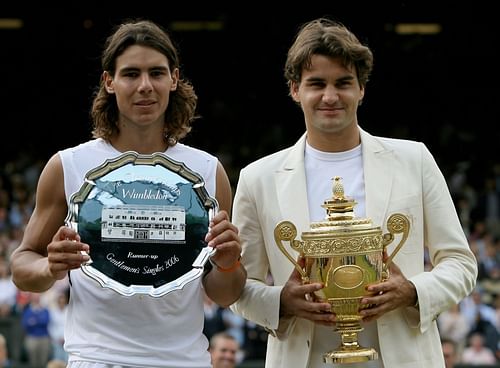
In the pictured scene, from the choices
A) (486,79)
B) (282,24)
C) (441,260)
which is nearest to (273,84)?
(282,24)

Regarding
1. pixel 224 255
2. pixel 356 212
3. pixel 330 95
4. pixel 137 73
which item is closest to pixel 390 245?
pixel 356 212

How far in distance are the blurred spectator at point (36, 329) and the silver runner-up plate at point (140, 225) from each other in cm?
829

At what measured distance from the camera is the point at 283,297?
154 inches

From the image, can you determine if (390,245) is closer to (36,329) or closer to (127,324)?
(127,324)

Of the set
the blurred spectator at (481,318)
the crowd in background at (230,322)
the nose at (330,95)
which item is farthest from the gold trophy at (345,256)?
the blurred spectator at (481,318)

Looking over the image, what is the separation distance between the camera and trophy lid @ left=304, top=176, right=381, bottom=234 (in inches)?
149

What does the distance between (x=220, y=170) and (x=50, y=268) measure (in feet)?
2.22

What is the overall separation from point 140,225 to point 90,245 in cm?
16

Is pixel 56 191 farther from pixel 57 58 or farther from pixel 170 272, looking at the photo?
pixel 57 58

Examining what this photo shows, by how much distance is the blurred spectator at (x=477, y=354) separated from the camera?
11.4 m

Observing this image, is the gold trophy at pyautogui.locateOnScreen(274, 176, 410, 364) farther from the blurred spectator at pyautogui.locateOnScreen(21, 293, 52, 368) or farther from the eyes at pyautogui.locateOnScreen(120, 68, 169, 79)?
the blurred spectator at pyautogui.locateOnScreen(21, 293, 52, 368)

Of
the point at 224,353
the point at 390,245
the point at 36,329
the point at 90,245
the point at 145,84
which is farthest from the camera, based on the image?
the point at 36,329

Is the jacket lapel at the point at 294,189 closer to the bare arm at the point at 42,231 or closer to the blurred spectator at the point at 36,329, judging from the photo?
the bare arm at the point at 42,231

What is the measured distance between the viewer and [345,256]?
3.79 metres
